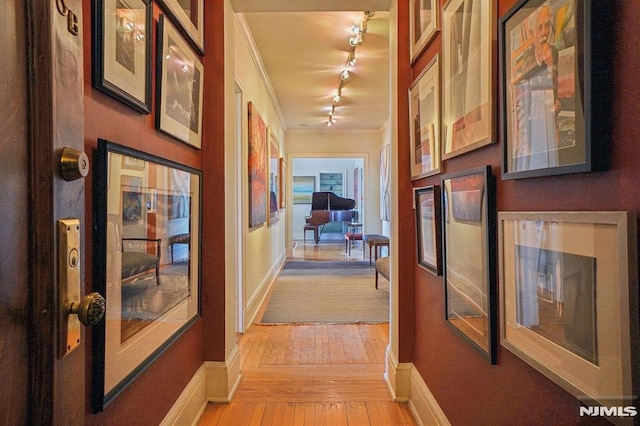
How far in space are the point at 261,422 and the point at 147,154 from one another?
4.99 ft

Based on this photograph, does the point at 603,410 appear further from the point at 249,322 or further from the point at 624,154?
the point at 249,322

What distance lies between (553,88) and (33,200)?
1073 millimetres

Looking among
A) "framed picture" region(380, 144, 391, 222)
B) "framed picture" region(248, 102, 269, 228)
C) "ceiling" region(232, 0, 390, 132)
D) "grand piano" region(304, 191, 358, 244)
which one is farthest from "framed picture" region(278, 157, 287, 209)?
"grand piano" region(304, 191, 358, 244)

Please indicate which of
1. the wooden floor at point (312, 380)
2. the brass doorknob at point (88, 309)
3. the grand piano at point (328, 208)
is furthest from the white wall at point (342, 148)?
the brass doorknob at point (88, 309)

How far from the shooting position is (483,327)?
1190 millimetres

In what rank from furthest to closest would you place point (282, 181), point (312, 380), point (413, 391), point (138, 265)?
point (282, 181) < point (312, 380) < point (413, 391) < point (138, 265)

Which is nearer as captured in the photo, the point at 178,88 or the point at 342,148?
the point at 178,88

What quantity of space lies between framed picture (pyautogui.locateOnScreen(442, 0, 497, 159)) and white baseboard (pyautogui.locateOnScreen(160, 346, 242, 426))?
5.59 feet

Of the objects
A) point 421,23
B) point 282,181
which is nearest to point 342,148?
point 282,181

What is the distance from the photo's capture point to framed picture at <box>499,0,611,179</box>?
0.70 m

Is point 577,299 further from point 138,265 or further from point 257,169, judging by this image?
point 257,169

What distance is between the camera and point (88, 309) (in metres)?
0.65

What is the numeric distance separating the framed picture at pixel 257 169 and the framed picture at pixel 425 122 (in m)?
1.82

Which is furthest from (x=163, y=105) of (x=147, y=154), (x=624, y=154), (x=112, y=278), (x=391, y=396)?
(x=391, y=396)
